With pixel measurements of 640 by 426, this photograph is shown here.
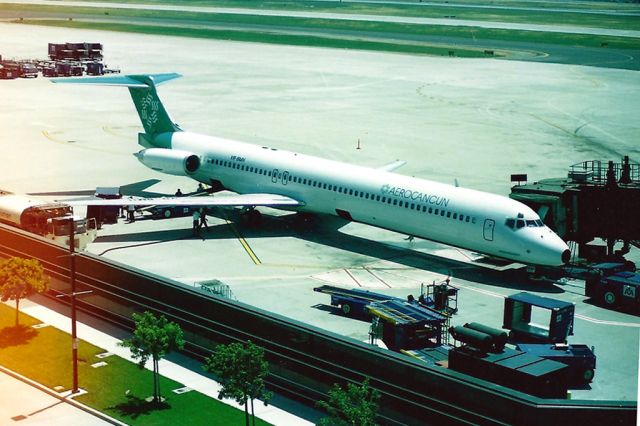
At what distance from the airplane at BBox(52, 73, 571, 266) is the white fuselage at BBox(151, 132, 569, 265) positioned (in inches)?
1.9

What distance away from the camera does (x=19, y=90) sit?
108125 millimetres

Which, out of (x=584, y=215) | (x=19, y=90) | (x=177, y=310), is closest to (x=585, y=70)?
(x=19, y=90)

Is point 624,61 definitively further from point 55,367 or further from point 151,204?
point 55,367

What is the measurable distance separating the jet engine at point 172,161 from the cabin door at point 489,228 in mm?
21311

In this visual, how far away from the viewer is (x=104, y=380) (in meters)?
34.8

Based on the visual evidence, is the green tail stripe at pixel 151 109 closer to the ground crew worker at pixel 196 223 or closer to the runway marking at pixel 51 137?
the ground crew worker at pixel 196 223

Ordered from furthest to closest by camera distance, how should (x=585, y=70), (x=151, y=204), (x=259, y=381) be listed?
(x=585, y=70) < (x=151, y=204) < (x=259, y=381)

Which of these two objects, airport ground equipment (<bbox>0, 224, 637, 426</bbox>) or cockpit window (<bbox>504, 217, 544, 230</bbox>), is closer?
airport ground equipment (<bbox>0, 224, 637, 426</bbox>)

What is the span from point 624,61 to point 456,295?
112601 mm

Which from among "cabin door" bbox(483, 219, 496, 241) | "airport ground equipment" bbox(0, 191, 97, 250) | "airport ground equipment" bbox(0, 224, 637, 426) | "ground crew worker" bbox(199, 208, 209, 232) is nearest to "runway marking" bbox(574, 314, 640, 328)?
"cabin door" bbox(483, 219, 496, 241)

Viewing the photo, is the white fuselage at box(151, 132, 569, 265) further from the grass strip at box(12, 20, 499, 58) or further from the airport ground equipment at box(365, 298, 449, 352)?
the grass strip at box(12, 20, 499, 58)

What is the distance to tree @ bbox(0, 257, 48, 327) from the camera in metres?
39.3

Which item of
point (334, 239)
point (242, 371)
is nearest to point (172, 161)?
point (334, 239)

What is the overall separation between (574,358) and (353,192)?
65.1ft
